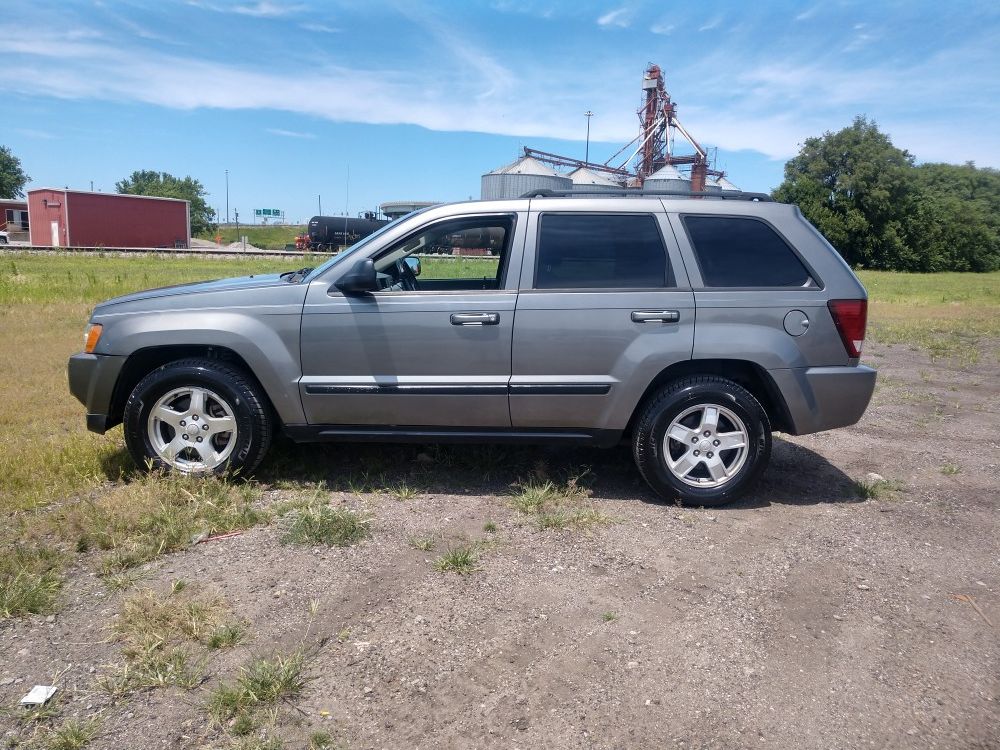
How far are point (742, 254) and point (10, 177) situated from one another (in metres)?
100

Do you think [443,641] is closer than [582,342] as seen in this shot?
Yes

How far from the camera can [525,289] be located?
466cm

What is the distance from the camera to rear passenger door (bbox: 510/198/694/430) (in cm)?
458

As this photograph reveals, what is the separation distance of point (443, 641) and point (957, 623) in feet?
7.40

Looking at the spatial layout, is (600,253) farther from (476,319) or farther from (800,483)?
(800,483)

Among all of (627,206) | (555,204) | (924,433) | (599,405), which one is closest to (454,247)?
(555,204)

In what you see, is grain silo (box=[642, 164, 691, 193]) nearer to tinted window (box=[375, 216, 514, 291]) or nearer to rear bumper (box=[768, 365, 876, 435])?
tinted window (box=[375, 216, 514, 291])

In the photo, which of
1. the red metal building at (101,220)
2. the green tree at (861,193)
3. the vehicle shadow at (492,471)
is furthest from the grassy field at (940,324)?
the red metal building at (101,220)

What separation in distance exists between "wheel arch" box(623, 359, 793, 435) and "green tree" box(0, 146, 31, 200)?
96817mm

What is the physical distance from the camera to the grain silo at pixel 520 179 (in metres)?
42.5

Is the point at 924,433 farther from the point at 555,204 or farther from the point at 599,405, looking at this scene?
the point at 555,204

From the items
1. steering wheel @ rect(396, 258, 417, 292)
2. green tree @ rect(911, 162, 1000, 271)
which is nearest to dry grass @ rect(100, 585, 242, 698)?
steering wheel @ rect(396, 258, 417, 292)

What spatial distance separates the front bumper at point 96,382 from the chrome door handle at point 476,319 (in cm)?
207

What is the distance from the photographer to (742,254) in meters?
4.73
